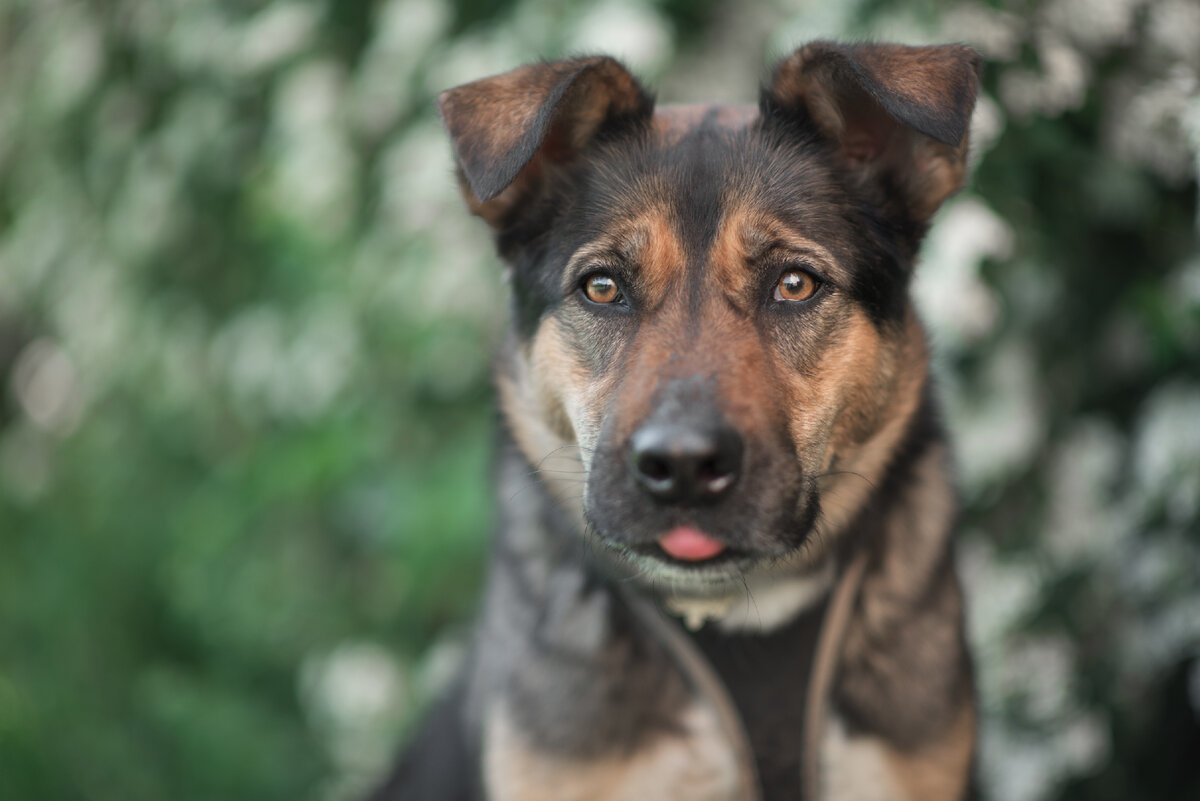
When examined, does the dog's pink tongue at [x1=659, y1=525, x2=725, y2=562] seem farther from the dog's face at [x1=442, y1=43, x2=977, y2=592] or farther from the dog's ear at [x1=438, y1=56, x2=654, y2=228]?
the dog's ear at [x1=438, y1=56, x2=654, y2=228]

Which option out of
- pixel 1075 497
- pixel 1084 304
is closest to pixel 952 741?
pixel 1075 497

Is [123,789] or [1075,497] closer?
[1075,497]

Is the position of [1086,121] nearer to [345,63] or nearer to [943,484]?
[943,484]

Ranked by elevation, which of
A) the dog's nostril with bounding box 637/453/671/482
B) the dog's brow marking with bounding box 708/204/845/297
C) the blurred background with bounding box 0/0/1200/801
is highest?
the dog's brow marking with bounding box 708/204/845/297

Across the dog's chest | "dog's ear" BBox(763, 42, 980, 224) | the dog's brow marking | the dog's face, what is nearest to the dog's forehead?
the dog's face

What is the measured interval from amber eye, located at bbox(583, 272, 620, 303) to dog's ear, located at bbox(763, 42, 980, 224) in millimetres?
652

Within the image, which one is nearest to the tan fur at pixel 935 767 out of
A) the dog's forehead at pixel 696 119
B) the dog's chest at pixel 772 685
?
the dog's chest at pixel 772 685

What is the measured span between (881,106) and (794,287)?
48 cm

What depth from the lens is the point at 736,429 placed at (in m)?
2.15

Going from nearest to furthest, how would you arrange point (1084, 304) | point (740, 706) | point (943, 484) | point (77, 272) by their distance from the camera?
1. point (740, 706)
2. point (943, 484)
3. point (1084, 304)
4. point (77, 272)

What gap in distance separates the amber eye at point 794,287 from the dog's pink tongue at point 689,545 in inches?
25.9

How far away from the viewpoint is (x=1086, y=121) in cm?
341

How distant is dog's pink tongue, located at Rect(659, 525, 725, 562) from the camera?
222 centimetres

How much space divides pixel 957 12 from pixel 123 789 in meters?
4.57
